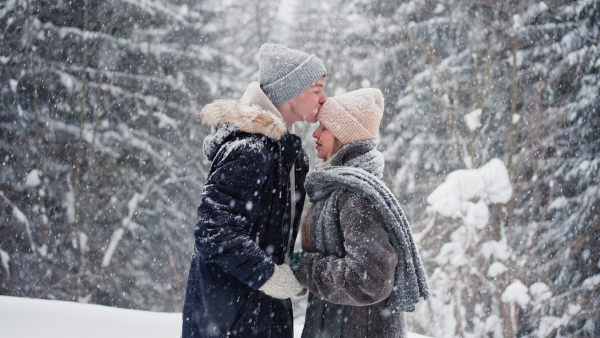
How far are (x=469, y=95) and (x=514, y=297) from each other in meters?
4.62

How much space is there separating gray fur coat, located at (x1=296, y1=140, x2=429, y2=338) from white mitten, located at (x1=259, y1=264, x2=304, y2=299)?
0.05 meters

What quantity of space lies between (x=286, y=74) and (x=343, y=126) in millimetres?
383

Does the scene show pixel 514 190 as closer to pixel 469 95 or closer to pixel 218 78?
pixel 469 95

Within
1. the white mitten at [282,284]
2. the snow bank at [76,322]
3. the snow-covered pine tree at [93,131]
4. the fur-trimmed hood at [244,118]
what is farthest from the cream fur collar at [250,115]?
the snow-covered pine tree at [93,131]

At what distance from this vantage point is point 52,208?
1189cm

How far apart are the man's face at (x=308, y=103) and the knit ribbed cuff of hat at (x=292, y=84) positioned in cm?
4

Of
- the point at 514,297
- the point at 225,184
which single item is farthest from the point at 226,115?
the point at 514,297

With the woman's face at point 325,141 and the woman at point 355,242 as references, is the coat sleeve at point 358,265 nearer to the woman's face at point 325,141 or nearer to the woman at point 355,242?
the woman at point 355,242

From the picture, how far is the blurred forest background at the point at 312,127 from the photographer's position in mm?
8352

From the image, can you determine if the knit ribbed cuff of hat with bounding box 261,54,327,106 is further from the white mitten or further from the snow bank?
the snow bank

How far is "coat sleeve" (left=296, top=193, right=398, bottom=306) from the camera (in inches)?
76.8

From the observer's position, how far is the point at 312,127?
12930 mm

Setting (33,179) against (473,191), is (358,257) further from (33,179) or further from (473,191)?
(33,179)

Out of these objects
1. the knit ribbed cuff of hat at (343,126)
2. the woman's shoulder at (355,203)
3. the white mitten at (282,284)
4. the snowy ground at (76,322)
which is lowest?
the snowy ground at (76,322)
